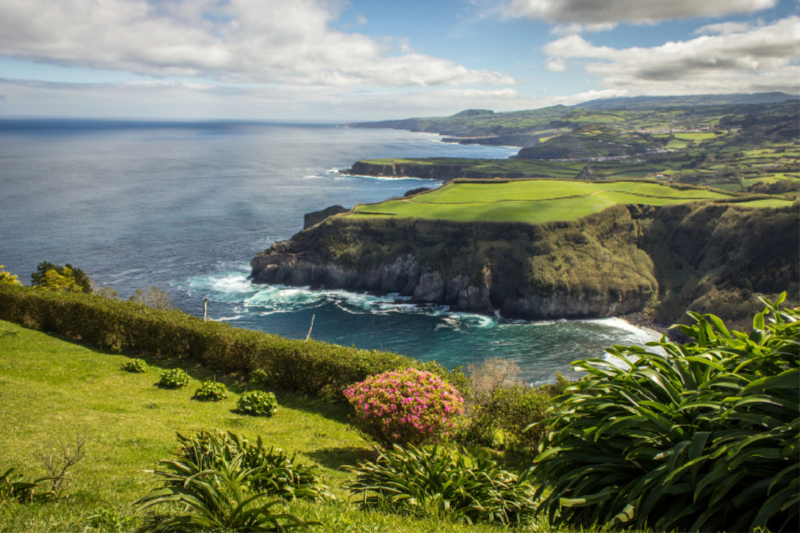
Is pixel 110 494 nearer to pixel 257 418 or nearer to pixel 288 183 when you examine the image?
pixel 257 418

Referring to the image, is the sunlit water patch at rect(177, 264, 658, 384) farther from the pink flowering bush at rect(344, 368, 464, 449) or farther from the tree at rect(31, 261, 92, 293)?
the pink flowering bush at rect(344, 368, 464, 449)

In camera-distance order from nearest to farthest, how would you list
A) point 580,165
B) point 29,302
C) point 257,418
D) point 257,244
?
point 257,418
point 29,302
point 257,244
point 580,165

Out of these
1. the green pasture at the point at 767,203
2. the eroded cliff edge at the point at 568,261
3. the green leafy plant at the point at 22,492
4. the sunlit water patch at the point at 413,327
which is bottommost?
the sunlit water patch at the point at 413,327

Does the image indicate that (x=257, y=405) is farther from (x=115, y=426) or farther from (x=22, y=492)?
(x=22, y=492)

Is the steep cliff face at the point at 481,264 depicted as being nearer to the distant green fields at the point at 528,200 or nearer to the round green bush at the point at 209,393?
the distant green fields at the point at 528,200

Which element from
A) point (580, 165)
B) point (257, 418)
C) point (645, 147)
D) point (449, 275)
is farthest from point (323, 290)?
point (645, 147)

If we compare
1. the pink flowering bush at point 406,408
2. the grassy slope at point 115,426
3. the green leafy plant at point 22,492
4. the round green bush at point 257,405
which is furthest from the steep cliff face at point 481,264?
the green leafy plant at point 22,492
